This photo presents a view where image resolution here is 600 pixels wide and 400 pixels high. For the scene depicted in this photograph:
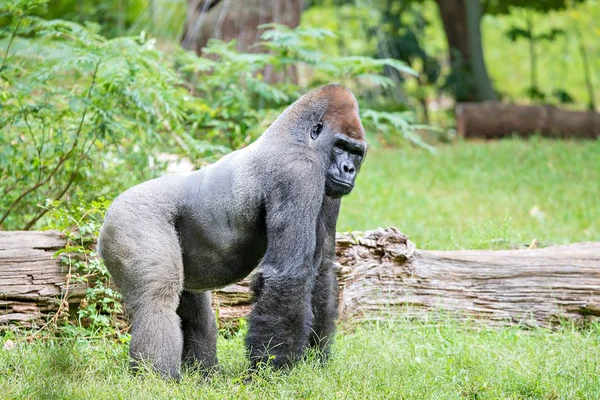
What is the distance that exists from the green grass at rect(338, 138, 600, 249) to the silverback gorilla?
2435mm

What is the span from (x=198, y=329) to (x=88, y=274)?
83 centimetres

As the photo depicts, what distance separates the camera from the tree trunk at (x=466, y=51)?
13742 mm

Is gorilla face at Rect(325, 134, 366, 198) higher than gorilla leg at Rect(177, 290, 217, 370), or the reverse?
gorilla face at Rect(325, 134, 366, 198)

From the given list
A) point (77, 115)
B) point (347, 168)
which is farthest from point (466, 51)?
point (347, 168)

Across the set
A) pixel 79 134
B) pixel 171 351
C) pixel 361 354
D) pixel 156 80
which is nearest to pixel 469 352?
pixel 361 354

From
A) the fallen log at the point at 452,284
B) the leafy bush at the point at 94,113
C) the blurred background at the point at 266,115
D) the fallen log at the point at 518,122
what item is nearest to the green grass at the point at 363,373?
the fallen log at the point at 452,284

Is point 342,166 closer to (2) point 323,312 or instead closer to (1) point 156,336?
(2) point 323,312

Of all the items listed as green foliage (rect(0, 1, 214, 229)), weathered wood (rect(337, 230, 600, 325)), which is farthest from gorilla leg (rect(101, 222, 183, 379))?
green foliage (rect(0, 1, 214, 229))

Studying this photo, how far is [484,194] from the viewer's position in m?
9.06

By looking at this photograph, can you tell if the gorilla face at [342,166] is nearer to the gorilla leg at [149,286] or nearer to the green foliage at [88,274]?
the gorilla leg at [149,286]

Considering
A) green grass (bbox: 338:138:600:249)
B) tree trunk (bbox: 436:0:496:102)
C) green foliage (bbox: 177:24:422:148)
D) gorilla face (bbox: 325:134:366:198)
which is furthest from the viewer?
tree trunk (bbox: 436:0:496:102)

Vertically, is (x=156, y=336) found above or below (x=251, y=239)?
below

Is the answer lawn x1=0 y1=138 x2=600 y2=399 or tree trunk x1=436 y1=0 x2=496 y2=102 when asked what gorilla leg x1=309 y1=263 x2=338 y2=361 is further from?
tree trunk x1=436 y1=0 x2=496 y2=102

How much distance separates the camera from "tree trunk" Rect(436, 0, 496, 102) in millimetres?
13742
